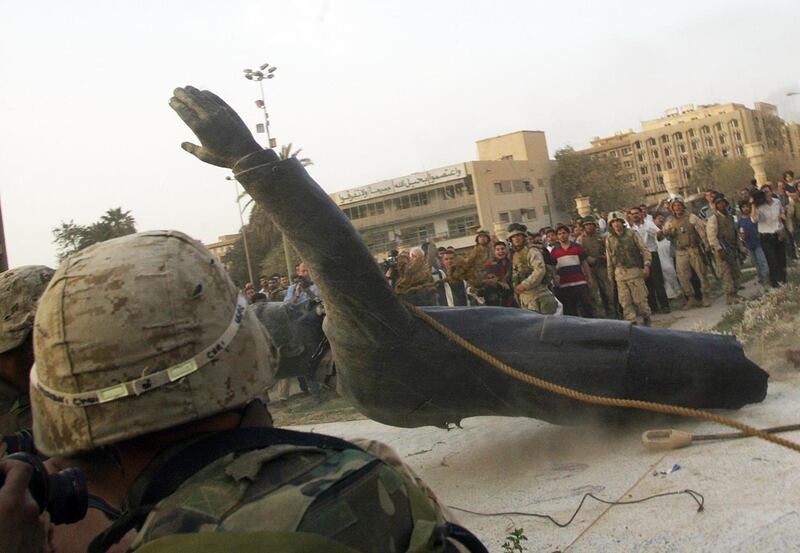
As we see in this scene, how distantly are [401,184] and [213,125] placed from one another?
61.5 m

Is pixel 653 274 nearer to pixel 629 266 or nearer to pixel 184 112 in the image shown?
pixel 629 266

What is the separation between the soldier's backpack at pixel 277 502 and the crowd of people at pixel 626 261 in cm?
809

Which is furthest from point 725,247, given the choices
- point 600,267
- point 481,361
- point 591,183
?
point 591,183

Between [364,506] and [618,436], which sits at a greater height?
[364,506]

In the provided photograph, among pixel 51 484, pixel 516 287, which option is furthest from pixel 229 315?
pixel 516 287

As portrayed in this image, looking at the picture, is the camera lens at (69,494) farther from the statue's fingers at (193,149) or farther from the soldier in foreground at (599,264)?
the soldier in foreground at (599,264)

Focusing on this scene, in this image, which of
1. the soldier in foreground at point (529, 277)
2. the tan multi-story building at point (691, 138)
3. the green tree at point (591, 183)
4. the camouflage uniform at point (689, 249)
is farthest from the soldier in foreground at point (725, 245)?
the tan multi-story building at point (691, 138)

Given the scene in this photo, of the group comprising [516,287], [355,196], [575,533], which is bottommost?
[575,533]

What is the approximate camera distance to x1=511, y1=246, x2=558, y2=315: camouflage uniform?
9.56 metres

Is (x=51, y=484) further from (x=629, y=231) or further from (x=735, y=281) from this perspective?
(x=735, y=281)

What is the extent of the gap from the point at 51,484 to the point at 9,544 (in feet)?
0.44

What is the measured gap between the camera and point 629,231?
1098 cm

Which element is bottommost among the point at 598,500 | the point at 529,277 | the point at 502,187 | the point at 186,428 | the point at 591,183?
the point at 598,500

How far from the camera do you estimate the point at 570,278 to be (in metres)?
10.9
